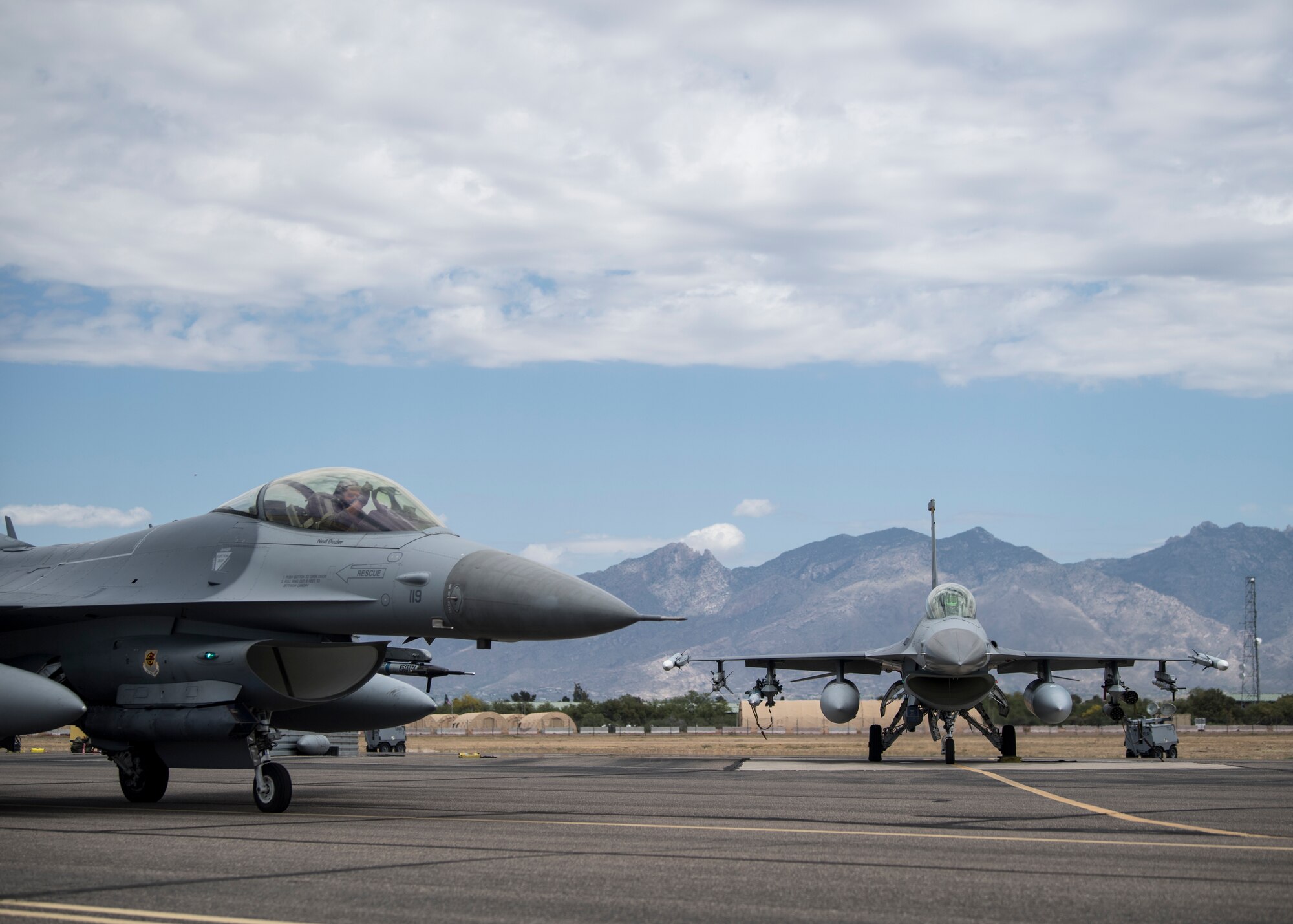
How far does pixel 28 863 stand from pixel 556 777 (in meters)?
12.2

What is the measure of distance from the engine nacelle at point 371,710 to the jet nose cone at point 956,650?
979 cm

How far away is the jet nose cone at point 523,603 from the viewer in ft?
33.9

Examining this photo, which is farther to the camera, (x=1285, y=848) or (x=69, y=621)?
(x=69, y=621)

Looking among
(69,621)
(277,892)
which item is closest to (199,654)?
(69,621)

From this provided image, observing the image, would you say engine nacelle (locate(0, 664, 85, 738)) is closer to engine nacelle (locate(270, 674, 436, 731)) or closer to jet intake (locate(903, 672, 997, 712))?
engine nacelle (locate(270, 674, 436, 731))

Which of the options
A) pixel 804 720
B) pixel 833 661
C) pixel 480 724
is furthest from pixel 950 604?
pixel 804 720

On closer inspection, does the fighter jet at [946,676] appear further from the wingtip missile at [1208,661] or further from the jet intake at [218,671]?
the jet intake at [218,671]

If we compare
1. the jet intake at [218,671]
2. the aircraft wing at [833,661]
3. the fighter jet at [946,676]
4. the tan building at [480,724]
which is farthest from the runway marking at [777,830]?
the tan building at [480,724]

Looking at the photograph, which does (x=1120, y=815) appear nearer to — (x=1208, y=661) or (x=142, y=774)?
(x=142, y=774)

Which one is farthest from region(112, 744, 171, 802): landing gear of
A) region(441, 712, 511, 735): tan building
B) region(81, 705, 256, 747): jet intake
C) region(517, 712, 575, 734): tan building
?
region(517, 712, 575, 734): tan building

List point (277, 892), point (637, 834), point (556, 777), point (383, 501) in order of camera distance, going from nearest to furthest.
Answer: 1. point (277, 892)
2. point (637, 834)
3. point (383, 501)
4. point (556, 777)

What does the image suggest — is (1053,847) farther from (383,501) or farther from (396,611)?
(383,501)

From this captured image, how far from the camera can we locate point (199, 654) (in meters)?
11.3

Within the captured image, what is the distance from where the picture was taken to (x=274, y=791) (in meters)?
10.9
